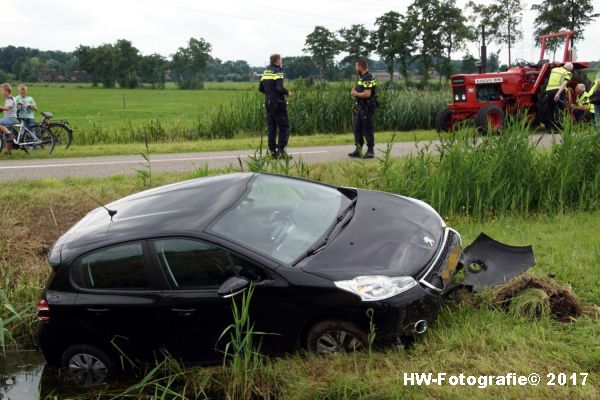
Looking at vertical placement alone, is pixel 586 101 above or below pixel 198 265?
above

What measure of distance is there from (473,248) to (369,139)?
228 inches

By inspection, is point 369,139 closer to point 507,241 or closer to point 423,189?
point 423,189

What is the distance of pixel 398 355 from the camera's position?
15.5 ft

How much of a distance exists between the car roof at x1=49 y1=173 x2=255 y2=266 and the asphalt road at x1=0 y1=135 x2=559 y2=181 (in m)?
4.39

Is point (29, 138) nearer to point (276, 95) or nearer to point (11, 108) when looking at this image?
point (11, 108)

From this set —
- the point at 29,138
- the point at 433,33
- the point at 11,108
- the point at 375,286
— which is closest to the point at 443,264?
the point at 375,286

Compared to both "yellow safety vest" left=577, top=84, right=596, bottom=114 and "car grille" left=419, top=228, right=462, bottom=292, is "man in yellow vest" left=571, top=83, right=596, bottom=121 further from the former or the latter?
"car grille" left=419, top=228, right=462, bottom=292

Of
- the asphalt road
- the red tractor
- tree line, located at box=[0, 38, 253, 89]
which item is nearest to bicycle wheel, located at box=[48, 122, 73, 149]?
the asphalt road

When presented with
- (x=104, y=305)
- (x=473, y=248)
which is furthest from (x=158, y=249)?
(x=473, y=248)

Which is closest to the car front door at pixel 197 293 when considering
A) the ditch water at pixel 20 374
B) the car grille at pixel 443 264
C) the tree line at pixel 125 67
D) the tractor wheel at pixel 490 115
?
the car grille at pixel 443 264

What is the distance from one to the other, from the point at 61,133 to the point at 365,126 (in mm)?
8028

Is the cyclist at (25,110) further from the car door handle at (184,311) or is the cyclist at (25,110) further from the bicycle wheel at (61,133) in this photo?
the car door handle at (184,311)

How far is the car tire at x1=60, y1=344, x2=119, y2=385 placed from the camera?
17.7 ft

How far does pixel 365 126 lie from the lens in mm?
12070
